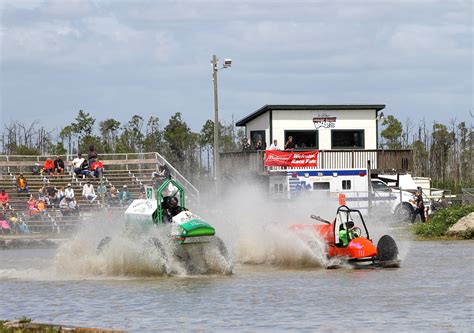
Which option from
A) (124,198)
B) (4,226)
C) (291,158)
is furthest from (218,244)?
(291,158)

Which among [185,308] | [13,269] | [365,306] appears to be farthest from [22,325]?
[13,269]

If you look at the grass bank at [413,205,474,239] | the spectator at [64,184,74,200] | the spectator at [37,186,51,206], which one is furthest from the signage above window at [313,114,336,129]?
the spectator at [37,186,51,206]

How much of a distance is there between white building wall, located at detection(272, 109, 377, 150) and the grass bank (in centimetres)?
1608

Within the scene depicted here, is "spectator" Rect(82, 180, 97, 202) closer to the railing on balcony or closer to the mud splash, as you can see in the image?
the railing on balcony

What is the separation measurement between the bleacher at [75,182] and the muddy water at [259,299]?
1433 centimetres

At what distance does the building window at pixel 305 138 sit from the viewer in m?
56.3

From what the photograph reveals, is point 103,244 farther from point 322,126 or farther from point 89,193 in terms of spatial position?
point 322,126

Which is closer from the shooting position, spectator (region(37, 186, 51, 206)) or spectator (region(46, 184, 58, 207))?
spectator (region(37, 186, 51, 206))

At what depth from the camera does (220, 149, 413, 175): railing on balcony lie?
2095 inches

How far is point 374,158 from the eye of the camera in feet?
178

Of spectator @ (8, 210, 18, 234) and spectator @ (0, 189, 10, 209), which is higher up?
spectator @ (0, 189, 10, 209)

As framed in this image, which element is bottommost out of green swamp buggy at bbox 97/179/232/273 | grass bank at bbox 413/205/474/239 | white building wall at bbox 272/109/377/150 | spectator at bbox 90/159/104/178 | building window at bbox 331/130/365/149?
grass bank at bbox 413/205/474/239

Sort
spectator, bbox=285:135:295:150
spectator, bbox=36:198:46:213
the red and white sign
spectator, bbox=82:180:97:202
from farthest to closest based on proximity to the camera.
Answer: spectator, bbox=285:135:295:150 < the red and white sign < spectator, bbox=82:180:97:202 < spectator, bbox=36:198:46:213

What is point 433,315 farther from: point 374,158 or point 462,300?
point 374,158
